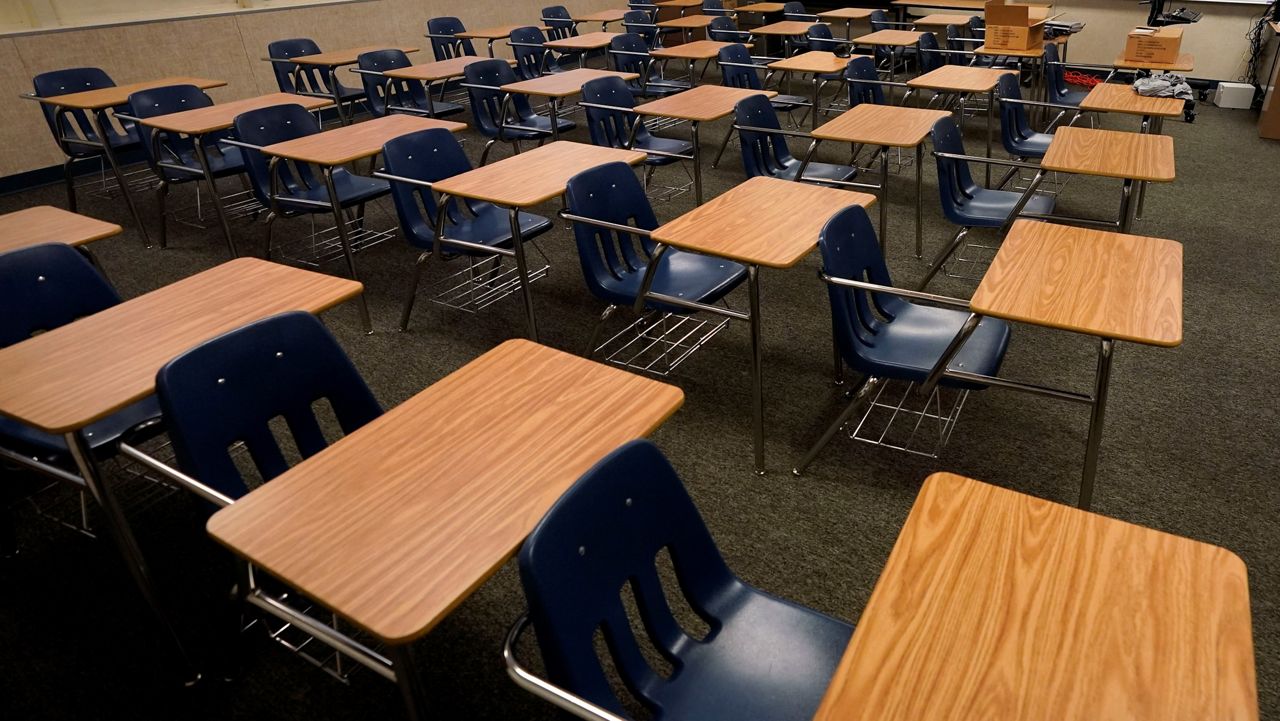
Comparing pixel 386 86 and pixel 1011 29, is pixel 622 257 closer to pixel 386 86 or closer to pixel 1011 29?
pixel 386 86

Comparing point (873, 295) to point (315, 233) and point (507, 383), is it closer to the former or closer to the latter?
point (507, 383)

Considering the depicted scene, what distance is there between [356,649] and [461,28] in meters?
7.77

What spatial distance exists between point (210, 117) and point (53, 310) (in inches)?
94.9

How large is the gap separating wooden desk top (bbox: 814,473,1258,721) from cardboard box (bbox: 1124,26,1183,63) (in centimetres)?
563

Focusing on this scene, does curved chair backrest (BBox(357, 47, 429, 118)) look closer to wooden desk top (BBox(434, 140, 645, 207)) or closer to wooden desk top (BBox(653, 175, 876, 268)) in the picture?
wooden desk top (BBox(434, 140, 645, 207))

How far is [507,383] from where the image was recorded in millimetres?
1703

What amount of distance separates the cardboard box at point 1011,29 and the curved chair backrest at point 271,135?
5.13m

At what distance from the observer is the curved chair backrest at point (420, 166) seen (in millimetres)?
3439

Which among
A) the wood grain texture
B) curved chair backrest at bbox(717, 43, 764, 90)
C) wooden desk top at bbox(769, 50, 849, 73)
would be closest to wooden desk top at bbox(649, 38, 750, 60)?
curved chair backrest at bbox(717, 43, 764, 90)

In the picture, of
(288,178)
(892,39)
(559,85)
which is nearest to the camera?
(288,178)

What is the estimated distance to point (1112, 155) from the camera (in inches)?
130

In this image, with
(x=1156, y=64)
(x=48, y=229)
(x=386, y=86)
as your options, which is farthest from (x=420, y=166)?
(x=1156, y=64)

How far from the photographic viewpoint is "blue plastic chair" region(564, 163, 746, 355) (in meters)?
2.83

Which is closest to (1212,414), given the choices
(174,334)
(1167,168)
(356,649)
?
(1167,168)
